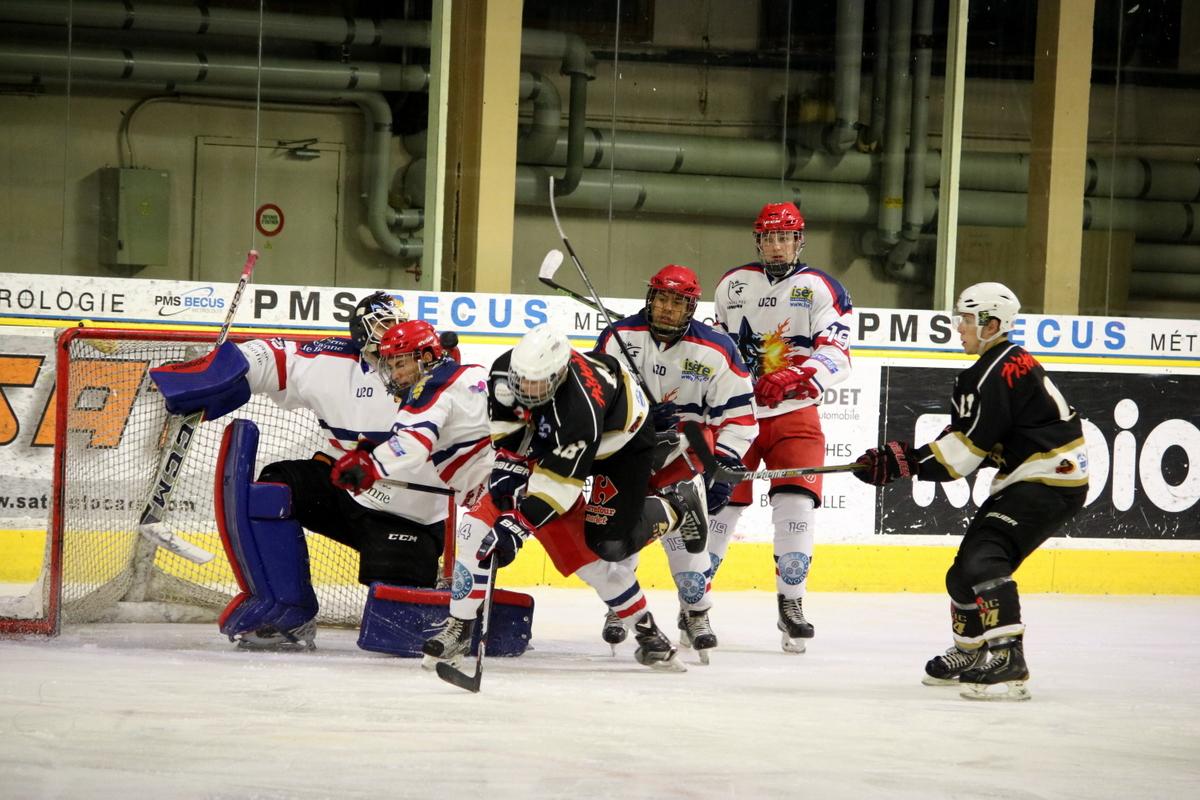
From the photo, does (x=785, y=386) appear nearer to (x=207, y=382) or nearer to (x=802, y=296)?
(x=802, y=296)

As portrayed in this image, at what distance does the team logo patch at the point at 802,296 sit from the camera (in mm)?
5160

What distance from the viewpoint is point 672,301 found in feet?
15.2

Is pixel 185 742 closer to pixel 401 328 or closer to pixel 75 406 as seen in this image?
pixel 401 328


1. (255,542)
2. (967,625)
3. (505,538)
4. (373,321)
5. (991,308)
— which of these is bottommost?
(967,625)

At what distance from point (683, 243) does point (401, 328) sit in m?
2.78

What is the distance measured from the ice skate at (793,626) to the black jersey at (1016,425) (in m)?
0.92

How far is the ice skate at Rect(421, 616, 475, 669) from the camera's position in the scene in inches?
158

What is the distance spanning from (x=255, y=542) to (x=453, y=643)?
2.52 feet

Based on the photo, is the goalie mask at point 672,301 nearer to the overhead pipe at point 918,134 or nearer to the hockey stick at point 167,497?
the hockey stick at point 167,497

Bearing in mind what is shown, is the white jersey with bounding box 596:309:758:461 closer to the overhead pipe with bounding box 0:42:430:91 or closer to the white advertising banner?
the white advertising banner

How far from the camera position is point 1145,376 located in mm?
6809

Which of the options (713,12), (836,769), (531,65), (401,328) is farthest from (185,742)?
(713,12)

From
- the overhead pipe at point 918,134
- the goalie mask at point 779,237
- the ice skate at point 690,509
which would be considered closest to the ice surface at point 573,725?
the ice skate at point 690,509

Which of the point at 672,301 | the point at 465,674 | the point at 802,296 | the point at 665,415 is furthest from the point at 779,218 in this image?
the point at 465,674
